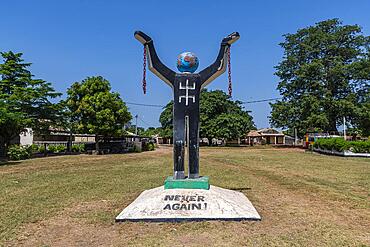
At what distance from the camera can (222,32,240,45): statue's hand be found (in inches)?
290

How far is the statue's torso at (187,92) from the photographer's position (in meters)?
6.90

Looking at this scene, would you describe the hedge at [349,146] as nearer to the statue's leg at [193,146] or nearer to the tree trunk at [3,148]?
the statue's leg at [193,146]

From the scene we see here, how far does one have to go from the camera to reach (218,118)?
45.7 meters

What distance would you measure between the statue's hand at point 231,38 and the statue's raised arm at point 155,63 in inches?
58.1

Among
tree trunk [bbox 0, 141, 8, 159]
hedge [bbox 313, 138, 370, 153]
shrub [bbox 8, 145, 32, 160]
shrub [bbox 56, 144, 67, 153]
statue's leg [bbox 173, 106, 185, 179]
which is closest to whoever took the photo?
statue's leg [bbox 173, 106, 185, 179]

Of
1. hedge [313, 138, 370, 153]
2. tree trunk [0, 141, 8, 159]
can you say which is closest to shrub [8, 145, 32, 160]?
tree trunk [0, 141, 8, 159]

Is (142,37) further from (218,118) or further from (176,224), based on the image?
(218,118)

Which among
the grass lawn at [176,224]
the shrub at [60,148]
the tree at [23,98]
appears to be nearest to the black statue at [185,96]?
the grass lawn at [176,224]

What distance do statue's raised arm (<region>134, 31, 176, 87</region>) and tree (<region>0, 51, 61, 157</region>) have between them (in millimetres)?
16479

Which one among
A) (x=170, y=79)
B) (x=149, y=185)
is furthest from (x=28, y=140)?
(x=170, y=79)

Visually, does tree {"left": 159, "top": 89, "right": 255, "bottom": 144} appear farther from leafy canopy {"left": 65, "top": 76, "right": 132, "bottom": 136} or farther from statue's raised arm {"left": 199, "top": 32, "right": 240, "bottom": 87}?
statue's raised arm {"left": 199, "top": 32, "right": 240, "bottom": 87}

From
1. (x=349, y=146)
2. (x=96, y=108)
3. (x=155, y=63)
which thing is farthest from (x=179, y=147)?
(x=349, y=146)

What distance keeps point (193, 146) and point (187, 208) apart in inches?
60.5

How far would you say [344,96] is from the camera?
3694cm
